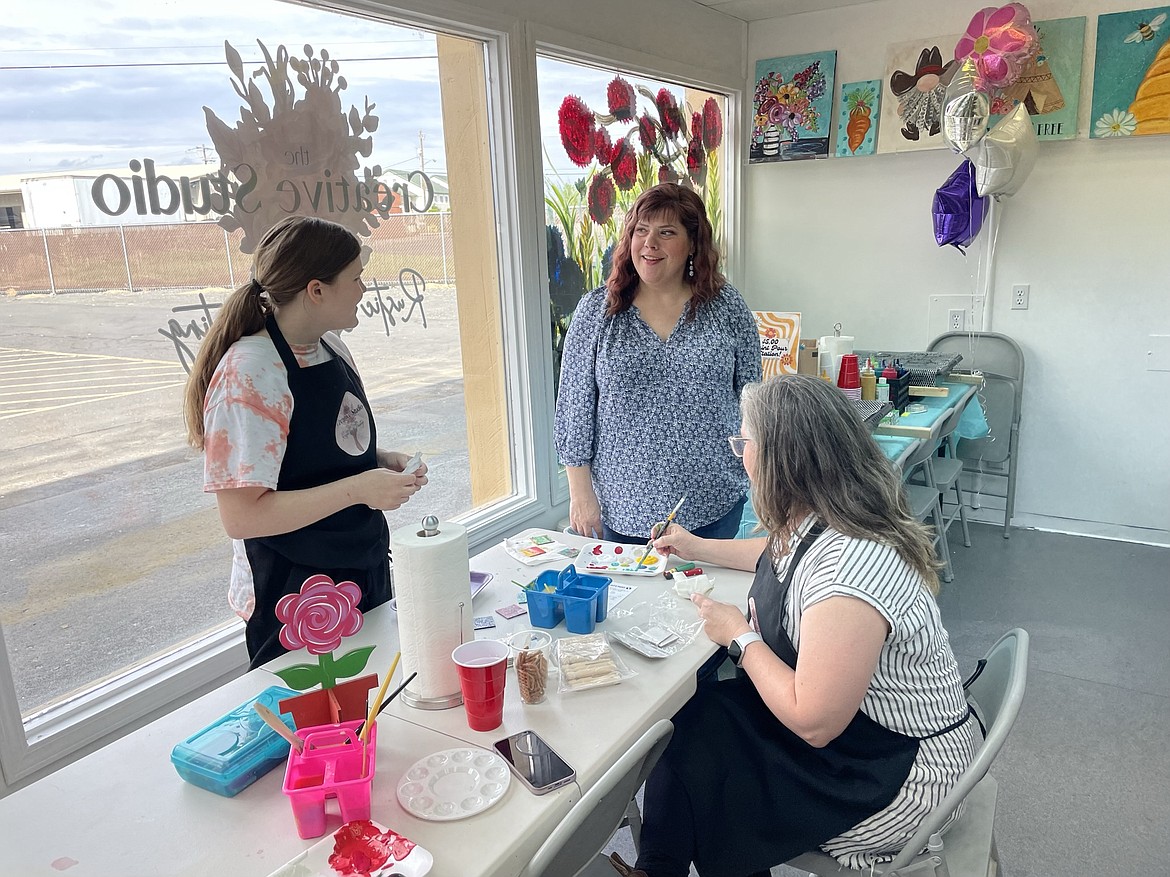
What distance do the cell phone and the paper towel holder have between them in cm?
14

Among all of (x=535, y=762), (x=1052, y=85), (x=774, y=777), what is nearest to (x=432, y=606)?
(x=535, y=762)

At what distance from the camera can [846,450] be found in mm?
1390

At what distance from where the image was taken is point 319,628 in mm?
1168

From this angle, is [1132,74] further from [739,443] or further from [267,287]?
[267,287]

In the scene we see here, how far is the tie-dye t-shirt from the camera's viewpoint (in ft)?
4.59

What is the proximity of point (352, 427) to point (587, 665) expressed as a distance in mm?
691

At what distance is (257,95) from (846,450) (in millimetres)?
1667

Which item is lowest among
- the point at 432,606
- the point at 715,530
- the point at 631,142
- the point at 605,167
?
the point at 715,530

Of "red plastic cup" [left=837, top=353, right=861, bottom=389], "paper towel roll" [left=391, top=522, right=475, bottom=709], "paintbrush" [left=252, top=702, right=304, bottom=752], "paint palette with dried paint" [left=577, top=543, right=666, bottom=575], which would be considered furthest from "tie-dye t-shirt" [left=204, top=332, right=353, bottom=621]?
"red plastic cup" [left=837, top=353, right=861, bottom=389]

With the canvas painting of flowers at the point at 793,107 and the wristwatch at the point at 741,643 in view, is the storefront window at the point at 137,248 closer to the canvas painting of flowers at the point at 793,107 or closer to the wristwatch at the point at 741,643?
the wristwatch at the point at 741,643

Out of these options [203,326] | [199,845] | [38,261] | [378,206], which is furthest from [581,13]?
[199,845]

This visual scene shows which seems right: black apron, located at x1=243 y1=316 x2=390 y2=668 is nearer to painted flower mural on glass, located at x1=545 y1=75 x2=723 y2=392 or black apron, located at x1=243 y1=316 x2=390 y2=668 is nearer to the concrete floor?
the concrete floor

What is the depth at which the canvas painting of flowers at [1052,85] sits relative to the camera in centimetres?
352

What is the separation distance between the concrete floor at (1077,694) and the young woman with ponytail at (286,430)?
46.7 inches
